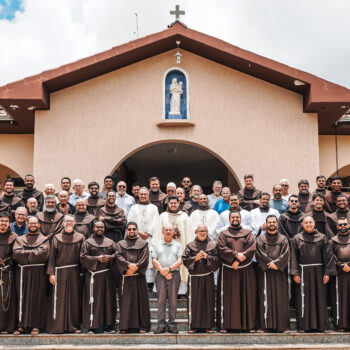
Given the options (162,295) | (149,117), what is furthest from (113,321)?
(149,117)

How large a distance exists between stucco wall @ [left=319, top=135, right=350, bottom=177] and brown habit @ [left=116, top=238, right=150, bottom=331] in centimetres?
734

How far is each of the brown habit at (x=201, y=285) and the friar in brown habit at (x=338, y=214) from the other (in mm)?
2373

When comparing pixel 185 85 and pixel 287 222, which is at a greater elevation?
pixel 185 85

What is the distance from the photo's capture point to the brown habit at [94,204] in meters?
9.64

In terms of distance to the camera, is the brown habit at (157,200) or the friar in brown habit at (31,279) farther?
the brown habit at (157,200)

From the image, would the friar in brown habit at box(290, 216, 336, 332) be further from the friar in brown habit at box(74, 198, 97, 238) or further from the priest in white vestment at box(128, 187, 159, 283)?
the friar in brown habit at box(74, 198, 97, 238)

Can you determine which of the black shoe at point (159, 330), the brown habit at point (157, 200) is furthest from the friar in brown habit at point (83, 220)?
the black shoe at point (159, 330)

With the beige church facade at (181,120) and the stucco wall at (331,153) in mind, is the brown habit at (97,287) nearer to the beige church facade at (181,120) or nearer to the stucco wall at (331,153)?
the beige church facade at (181,120)

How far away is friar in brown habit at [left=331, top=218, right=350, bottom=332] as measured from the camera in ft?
26.1

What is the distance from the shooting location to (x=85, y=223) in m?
8.78

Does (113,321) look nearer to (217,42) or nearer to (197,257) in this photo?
(197,257)

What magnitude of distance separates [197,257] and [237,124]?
203 inches

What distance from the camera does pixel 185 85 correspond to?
1228 cm

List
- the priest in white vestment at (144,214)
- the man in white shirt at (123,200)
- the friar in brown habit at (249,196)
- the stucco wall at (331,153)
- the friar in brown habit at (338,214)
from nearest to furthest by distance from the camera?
the friar in brown habit at (338,214) → the priest in white vestment at (144,214) → the friar in brown habit at (249,196) → the man in white shirt at (123,200) → the stucco wall at (331,153)
